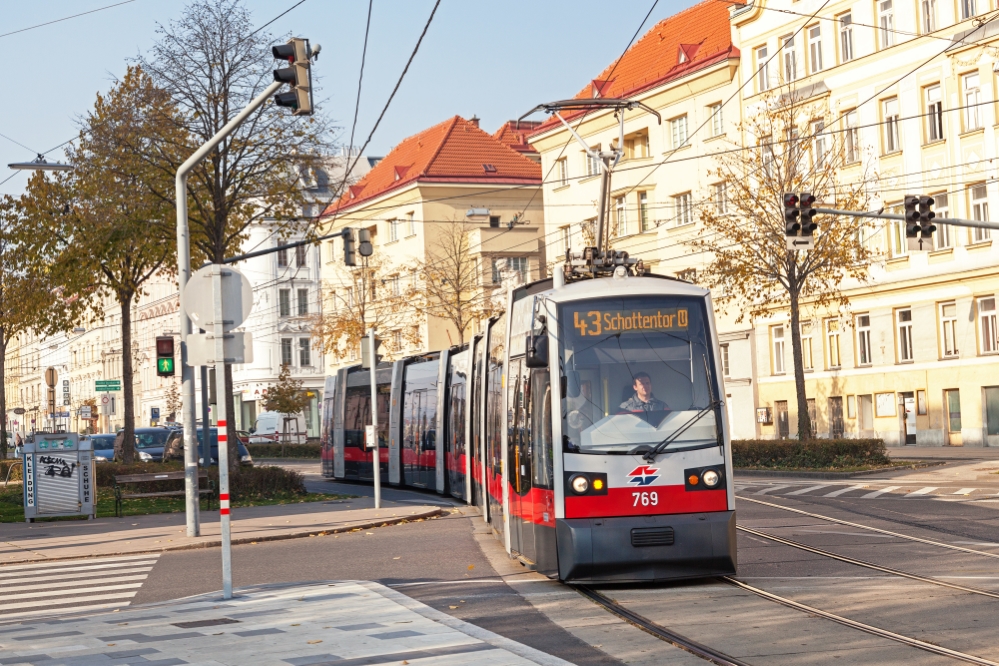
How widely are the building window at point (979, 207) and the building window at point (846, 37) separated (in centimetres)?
729

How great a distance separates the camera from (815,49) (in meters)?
52.3

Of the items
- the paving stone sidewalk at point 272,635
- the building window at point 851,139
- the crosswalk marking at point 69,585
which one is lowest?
the crosswalk marking at point 69,585

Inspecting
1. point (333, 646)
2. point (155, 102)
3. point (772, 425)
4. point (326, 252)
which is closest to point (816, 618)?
point (333, 646)

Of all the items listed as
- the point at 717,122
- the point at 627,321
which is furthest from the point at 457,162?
the point at 627,321

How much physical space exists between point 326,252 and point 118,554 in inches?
2847

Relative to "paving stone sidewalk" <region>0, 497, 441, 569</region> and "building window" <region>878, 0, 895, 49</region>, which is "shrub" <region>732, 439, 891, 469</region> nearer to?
"paving stone sidewalk" <region>0, 497, 441, 569</region>

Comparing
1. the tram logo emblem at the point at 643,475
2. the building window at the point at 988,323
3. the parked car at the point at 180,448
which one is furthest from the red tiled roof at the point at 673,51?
the tram logo emblem at the point at 643,475

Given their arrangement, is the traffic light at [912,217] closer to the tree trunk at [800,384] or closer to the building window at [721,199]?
the tree trunk at [800,384]

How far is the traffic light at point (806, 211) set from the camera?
3025 cm

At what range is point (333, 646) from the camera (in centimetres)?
1030

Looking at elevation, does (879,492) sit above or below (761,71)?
below

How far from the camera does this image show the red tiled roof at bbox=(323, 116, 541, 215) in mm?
78750

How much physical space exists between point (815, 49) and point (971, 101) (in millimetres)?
8131

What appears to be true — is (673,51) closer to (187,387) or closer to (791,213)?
(791,213)
